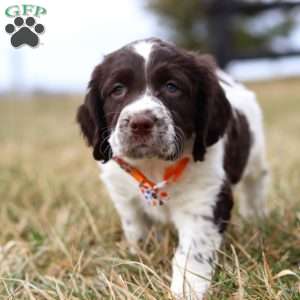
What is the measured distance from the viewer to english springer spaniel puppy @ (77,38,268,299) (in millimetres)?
2855

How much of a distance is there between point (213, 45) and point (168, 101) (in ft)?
21.5

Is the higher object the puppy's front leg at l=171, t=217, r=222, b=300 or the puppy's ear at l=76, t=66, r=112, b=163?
the puppy's ear at l=76, t=66, r=112, b=163

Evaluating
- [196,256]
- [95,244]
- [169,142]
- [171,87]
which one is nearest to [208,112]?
[171,87]

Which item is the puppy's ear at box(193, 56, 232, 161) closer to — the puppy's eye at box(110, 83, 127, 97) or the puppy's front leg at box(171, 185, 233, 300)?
the puppy's front leg at box(171, 185, 233, 300)

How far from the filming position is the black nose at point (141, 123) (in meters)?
2.72

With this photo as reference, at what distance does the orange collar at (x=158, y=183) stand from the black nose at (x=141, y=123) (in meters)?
0.46

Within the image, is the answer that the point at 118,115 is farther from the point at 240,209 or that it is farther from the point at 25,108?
the point at 25,108

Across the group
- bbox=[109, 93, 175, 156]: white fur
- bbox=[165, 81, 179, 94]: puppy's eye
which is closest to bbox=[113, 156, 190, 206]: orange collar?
bbox=[109, 93, 175, 156]: white fur

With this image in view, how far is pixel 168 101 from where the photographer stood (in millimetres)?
2965

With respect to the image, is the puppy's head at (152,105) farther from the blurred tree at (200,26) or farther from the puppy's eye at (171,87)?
the blurred tree at (200,26)

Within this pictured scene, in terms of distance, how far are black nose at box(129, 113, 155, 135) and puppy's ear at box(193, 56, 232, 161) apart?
0.45 metres

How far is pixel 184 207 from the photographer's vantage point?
10.3 ft

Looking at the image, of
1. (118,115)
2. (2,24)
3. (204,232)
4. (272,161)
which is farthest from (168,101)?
(272,161)

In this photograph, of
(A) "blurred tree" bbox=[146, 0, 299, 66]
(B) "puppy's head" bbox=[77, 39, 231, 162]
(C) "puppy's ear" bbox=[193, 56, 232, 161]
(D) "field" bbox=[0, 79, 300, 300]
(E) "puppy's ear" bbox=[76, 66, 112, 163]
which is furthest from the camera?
(A) "blurred tree" bbox=[146, 0, 299, 66]
